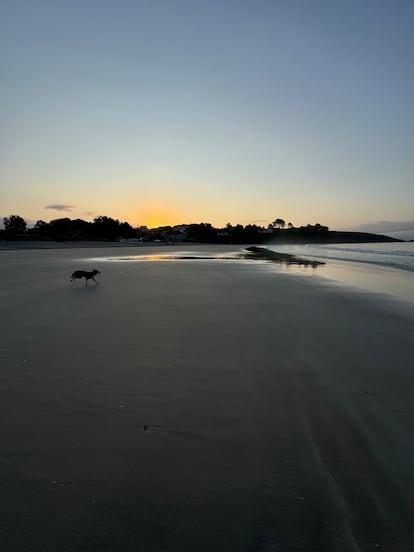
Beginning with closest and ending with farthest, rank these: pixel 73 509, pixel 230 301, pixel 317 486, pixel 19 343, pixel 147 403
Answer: pixel 73 509 < pixel 317 486 < pixel 147 403 < pixel 19 343 < pixel 230 301

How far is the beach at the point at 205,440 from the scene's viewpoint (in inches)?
86.8

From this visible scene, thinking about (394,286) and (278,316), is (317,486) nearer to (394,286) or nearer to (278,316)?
(278,316)

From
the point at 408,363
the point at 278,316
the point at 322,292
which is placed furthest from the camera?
the point at 322,292

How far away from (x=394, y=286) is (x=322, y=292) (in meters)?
3.99

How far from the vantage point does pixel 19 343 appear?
20.1 ft

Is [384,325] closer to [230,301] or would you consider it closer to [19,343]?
[230,301]

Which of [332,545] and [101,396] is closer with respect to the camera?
[332,545]

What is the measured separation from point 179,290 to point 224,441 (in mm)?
9900

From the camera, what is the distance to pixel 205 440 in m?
3.20

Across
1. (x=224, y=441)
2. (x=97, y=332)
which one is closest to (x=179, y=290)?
(x=97, y=332)

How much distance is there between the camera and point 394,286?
14.8m

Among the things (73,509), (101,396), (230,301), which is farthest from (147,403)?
(230,301)

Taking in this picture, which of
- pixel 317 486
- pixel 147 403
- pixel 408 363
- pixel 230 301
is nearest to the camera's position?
pixel 317 486

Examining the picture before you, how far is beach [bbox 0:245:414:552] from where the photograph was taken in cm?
221
